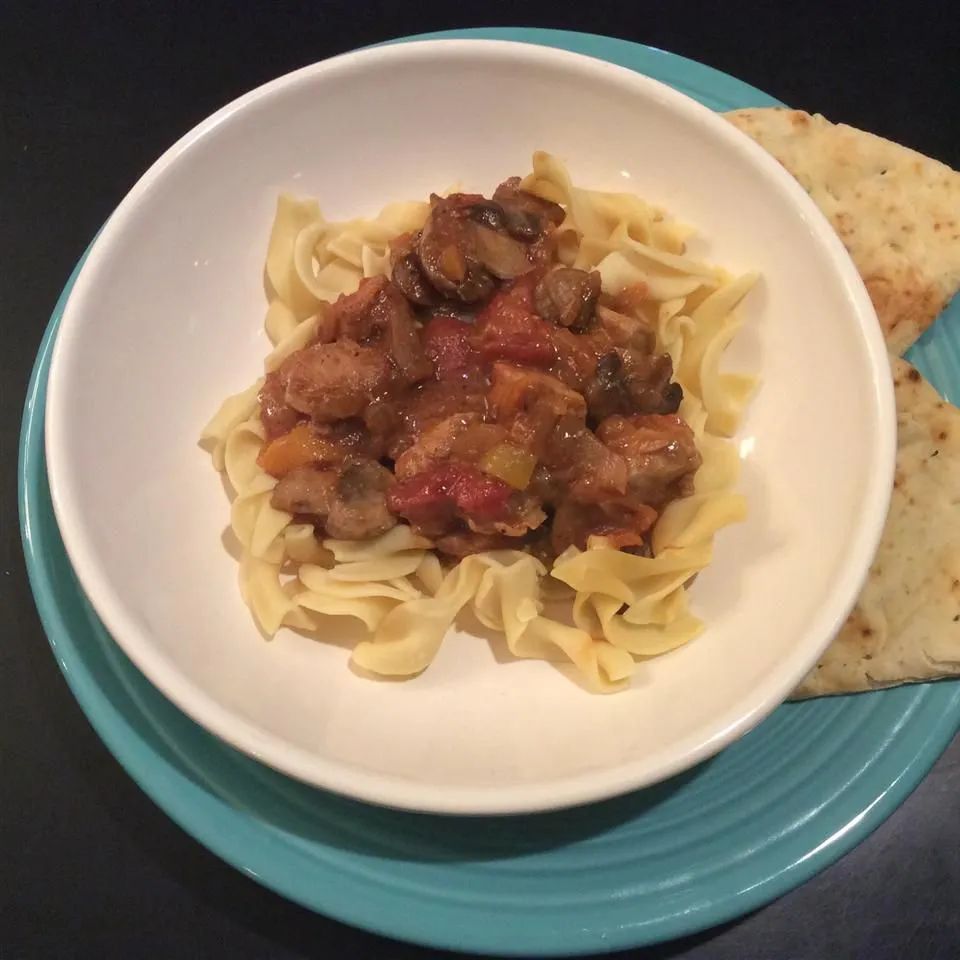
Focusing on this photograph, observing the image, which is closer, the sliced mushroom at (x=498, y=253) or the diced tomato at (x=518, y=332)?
the diced tomato at (x=518, y=332)

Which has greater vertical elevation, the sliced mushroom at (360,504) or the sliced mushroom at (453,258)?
the sliced mushroom at (453,258)

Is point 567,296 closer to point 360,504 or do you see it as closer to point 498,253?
point 498,253

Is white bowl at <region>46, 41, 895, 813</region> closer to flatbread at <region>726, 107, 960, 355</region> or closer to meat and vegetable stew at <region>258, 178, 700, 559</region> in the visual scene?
meat and vegetable stew at <region>258, 178, 700, 559</region>

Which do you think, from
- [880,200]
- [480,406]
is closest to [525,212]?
[480,406]

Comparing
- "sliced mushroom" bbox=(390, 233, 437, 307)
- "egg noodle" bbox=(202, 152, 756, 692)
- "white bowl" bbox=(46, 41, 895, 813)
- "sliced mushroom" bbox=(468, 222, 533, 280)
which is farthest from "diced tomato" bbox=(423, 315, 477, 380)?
"white bowl" bbox=(46, 41, 895, 813)

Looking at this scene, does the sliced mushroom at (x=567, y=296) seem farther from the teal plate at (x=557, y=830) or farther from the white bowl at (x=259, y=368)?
the teal plate at (x=557, y=830)

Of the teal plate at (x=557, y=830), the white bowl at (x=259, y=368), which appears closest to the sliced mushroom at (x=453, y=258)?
the white bowl at (x=259, y=368)

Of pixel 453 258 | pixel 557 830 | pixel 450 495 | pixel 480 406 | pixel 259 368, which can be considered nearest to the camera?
pixel 557 830
